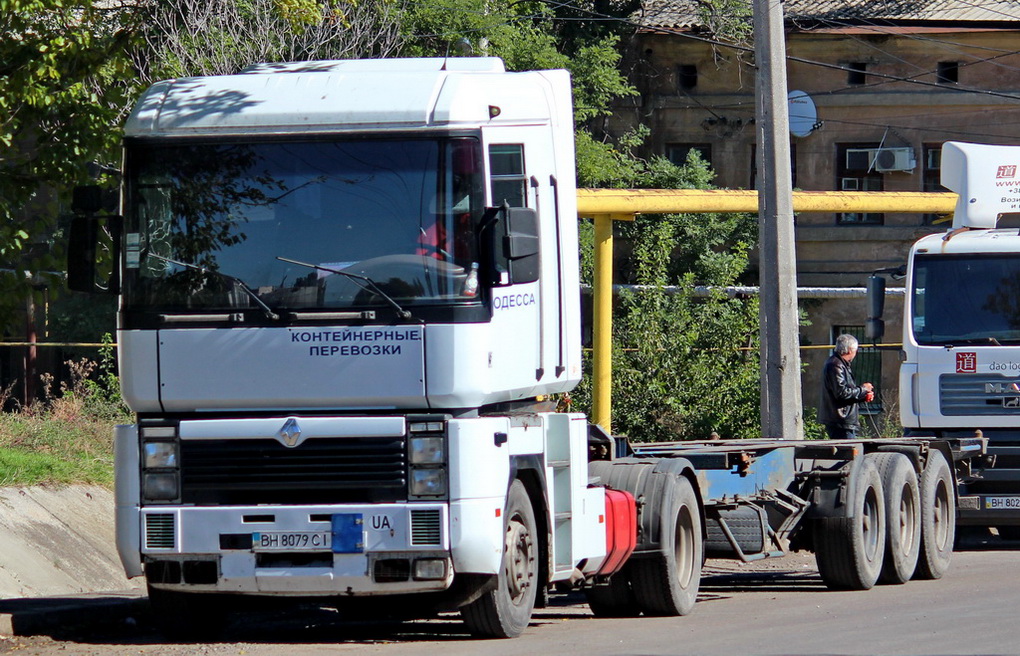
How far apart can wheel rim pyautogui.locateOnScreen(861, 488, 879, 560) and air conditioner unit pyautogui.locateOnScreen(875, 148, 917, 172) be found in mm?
25180

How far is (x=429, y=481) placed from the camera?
8.73 meters

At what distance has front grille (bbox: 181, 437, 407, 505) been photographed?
28.8ft

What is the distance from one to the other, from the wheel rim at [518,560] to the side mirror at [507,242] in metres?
1.42

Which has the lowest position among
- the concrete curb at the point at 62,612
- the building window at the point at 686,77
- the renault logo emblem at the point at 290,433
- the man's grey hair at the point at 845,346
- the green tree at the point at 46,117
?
Result: the concrete curb at the point at 62,612

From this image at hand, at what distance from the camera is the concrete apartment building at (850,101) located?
3681 cm

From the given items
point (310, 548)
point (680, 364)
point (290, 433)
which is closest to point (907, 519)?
point (310, 548)

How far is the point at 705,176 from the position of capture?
35844mm

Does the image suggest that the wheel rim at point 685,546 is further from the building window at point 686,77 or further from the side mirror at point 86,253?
the building window at point 686,77

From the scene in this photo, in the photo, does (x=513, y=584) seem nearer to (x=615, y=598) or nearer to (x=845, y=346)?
(x=615, y=598)

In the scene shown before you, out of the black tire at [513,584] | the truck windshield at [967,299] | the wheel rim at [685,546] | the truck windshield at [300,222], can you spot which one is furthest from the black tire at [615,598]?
the truck windshield at [967,299]

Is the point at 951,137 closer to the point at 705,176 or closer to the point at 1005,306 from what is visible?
the point at 705,176

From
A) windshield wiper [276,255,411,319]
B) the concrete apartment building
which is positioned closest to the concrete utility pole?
windshield wiper [276,255,411,319]

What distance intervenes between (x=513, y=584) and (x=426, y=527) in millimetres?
913

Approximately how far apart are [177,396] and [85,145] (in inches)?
124
